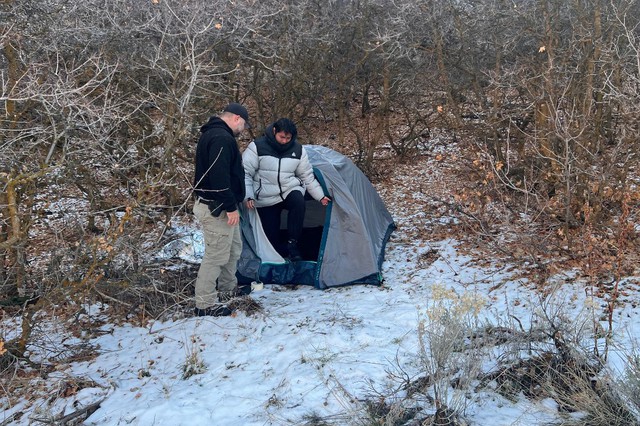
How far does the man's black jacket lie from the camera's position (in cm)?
456

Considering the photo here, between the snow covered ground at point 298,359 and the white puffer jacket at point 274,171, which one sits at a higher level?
the white puffer jacket at point 274,171

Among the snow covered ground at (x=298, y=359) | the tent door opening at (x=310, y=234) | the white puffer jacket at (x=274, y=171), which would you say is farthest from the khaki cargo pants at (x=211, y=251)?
the tent door opening at (x=310, y=234)

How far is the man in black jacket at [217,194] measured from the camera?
4574mm

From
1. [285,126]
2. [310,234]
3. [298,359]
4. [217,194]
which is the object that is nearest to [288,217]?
[285,126]

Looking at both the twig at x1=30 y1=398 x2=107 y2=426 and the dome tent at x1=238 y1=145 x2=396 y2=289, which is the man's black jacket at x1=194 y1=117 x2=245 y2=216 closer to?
the dome tent at x1=238 y1=145 x2=396 y2=289

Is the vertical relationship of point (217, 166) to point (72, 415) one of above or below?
above

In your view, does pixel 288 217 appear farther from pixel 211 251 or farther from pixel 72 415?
pixel 72 415

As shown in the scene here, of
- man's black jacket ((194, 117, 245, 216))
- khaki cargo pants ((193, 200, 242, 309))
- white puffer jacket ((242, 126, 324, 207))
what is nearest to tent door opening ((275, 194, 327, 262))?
white puffer jacket ((242, 126, 324, 207))

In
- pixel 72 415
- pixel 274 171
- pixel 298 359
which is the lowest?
Result: pixel 72 415

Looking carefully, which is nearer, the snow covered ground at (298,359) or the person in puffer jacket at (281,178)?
the snow covered ground at (298,359)

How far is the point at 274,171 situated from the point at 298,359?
6.93 ft

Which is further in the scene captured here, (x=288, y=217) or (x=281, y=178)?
(x=288, y=217)

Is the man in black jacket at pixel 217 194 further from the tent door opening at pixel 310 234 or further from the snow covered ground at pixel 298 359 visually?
the tent door opening at pixel 310 234

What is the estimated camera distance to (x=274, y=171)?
18.4 feet
